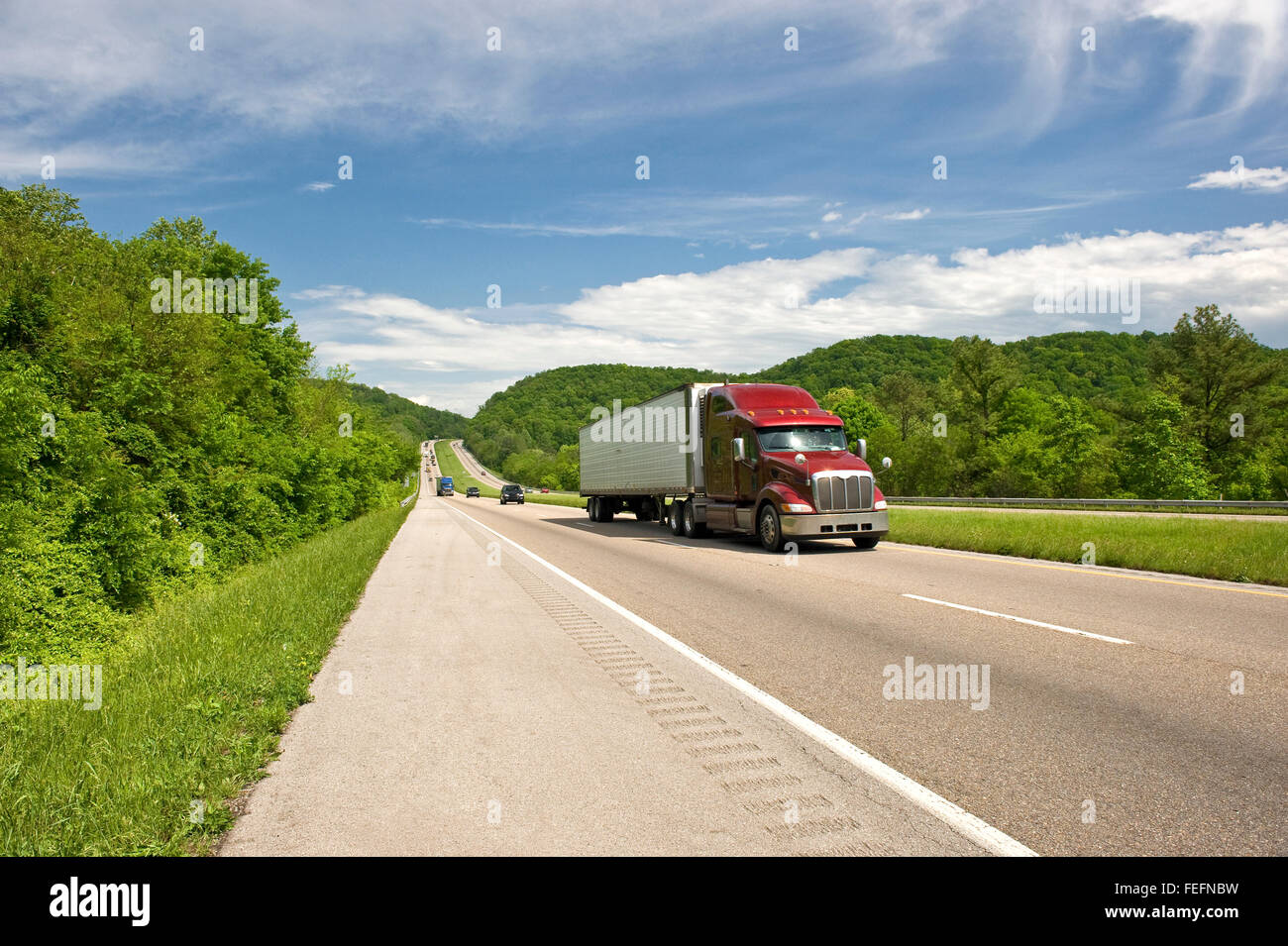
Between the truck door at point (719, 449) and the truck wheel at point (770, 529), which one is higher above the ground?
the truck door at point (719, 449)

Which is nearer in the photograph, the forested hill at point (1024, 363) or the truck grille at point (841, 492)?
the truck grille at point (841, 492)

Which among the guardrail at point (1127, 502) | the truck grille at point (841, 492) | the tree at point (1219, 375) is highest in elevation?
the tree at point (1219, 375)

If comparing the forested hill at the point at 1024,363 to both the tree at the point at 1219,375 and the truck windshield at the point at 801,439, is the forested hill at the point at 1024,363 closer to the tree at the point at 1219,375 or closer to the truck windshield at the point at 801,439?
the tree at the point at 1219,375

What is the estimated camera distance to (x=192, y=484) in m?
21.7

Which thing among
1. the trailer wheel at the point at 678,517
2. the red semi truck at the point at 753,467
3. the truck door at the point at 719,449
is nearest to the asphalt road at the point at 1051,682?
the red semi truck at the point at 753,467

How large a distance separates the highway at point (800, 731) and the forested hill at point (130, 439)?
8.58m

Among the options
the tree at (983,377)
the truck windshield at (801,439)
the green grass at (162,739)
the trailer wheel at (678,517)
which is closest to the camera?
the green grass at (162,739)

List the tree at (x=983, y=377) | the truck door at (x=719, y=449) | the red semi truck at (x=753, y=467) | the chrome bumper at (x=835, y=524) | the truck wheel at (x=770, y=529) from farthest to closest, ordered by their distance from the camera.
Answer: the tree at (x=983, y=377), the truck door at (x=719, y=449), the truck wheel at (x=770, y=529), the red semi truck at (x=753, y=467), the chrome bumper at (x=835, y=524)

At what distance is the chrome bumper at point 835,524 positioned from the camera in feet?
54.0

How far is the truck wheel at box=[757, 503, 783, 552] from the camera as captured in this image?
1720cm

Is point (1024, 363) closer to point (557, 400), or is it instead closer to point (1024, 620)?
point (1024, 620)

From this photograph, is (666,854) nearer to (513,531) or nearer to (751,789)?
(751,789)

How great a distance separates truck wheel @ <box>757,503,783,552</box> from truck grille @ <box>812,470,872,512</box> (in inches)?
43.8

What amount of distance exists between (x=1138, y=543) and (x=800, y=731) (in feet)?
40.1
